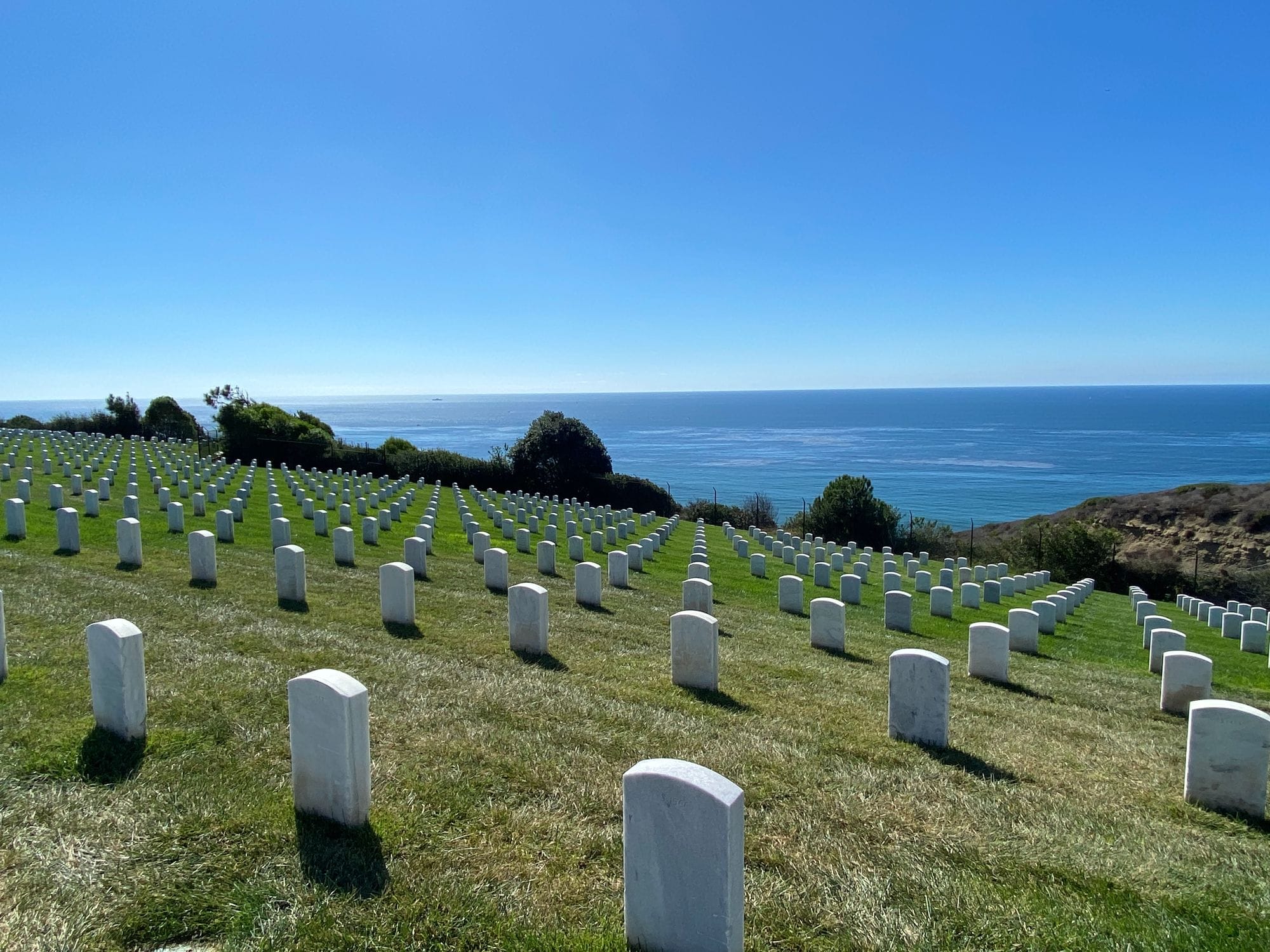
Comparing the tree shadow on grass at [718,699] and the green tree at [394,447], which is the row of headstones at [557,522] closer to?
the tree shadow on grass at [718,699]

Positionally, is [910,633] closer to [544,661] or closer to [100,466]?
[544,661]

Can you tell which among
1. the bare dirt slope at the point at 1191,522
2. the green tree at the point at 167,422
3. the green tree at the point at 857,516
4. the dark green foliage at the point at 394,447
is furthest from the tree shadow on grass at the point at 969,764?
the green tree at the point at 167,422

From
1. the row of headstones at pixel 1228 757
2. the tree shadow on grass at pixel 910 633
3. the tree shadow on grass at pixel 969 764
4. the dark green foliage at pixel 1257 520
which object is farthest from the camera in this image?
the dark green foliage at pixel 1257 520

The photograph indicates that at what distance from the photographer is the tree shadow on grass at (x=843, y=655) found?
387 inches

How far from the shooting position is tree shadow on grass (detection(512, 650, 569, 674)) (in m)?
7.75

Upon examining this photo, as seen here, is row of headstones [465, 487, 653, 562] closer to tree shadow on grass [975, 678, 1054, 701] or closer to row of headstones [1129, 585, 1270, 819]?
tree shadow on grass [975, 678, 1054, 701]

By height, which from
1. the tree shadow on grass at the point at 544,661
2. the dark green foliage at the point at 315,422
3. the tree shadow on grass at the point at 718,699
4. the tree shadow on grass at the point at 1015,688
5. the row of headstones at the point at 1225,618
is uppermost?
the dark green foliage at the point at 315,422

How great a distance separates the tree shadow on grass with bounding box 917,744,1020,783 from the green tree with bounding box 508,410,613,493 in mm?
39094

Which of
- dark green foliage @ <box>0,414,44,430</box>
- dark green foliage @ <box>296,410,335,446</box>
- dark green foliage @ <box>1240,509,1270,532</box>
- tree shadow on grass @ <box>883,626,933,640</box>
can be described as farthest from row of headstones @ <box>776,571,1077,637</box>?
dark green foliage @ <box>0,414,44,430</box>

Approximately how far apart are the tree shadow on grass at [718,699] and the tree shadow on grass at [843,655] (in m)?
3.13

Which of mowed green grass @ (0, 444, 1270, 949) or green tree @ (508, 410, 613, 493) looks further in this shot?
green tree @ (508, 410, 613, 493)

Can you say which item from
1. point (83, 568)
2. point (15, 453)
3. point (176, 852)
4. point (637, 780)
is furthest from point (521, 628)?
point (15, 453)

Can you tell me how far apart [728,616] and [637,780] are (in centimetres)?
977

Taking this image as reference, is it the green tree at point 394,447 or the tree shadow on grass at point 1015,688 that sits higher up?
the green tree at point 394,447
